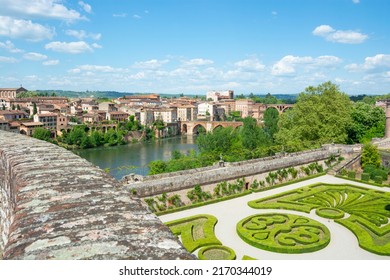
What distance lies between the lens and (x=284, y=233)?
18.3 meters

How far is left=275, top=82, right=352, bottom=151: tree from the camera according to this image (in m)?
40.8

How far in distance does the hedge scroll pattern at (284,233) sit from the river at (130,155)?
88.7ft

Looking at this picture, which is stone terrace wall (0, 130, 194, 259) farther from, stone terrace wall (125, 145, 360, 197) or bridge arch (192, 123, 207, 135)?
Result: bridge arch (192, 123, 207, 135)

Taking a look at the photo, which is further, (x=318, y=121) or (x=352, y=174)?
(x=318, y=121)

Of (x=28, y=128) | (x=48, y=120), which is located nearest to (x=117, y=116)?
(x=48, y=120)

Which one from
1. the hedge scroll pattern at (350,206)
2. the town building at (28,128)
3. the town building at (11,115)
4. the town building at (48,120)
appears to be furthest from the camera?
the town building at (48,120)

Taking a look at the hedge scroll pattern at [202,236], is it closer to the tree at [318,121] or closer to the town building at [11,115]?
the tree at [318,121]

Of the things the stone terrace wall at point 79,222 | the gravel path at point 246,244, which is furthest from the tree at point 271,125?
the stone terrace wall at point 79,222

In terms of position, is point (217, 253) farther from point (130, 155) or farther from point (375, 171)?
point (130, 155)

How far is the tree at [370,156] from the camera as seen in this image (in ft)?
108

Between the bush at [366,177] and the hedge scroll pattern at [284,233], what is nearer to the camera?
the hedge scroll pattern at [284,233]

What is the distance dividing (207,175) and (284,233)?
712 centimetres

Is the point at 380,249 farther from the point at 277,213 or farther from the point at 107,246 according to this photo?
the point at 107,246
